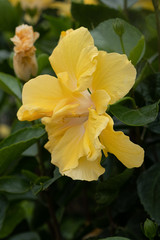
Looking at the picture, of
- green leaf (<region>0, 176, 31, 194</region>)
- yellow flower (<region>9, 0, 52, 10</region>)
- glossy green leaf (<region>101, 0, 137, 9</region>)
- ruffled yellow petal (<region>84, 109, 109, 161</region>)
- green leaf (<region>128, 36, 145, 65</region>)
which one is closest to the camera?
ruffled yellow petal (<region>84, 109, 109, 161</region>)

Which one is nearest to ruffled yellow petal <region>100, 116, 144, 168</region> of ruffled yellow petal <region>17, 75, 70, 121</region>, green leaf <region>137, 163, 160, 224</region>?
ruffled yellow petal <region>17, 75, 70, 121</region>

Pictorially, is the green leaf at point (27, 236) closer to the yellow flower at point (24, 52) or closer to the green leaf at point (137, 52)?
the yellow flower at point (24, 52)

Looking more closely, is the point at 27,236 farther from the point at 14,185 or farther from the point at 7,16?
the point at 7,16

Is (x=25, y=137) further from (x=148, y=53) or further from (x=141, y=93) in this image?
(x=148, y=53)

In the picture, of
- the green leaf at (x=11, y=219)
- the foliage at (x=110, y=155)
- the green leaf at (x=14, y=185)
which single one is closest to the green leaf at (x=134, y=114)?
the foliage at (x=110, y=155)

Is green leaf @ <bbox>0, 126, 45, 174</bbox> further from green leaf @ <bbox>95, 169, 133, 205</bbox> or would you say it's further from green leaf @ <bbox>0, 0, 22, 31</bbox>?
green leaf @ <bbox>0, 0, 22, 31</bbox>

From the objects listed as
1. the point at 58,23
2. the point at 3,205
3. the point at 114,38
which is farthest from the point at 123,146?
the point at 58,23
